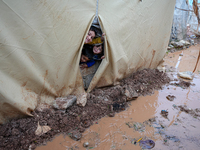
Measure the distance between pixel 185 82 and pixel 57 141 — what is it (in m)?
3.51

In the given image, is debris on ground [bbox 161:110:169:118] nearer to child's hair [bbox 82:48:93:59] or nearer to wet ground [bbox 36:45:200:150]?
wet ground [bbox 36:45:200:150]

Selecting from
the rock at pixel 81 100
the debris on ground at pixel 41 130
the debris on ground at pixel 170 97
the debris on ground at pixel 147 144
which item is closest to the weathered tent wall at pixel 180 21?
the debris on ground at pixel 170 97

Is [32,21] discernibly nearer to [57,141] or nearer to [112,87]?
[57,141]

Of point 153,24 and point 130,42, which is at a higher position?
point 153,24

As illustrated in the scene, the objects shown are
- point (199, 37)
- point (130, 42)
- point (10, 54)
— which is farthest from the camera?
point (199, 37)

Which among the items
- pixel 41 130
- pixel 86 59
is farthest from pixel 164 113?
pixel 41 130

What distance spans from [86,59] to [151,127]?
1730 mm

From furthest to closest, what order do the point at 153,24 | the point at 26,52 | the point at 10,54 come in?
1. the point at 153,24
2. the point at 26,52
3. the point at 10,54

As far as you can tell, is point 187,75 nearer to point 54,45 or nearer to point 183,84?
point 183,84

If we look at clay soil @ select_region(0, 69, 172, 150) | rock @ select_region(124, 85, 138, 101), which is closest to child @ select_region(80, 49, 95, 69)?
clay soil @ select_region(0, 69, 172, 150)

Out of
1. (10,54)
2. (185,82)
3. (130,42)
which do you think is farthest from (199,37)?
(10,54)

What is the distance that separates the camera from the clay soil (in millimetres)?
1983

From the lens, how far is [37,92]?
2334 mm

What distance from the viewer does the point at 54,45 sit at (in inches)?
88.7
